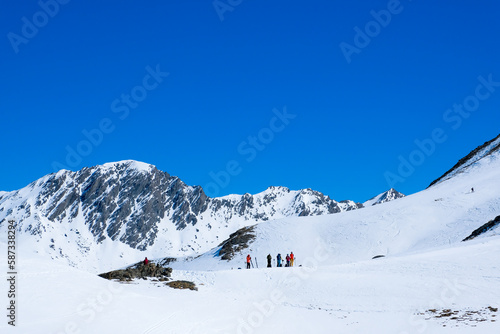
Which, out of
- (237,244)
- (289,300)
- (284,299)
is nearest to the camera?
(289,300)

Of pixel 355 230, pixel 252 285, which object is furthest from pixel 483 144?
pixel 252 285

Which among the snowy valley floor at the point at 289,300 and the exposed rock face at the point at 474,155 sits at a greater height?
the exposed rock face at the point at 474,155

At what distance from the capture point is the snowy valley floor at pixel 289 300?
1593 cm

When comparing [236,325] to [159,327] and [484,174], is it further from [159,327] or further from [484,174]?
[484,174]

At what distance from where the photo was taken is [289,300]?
982 inches

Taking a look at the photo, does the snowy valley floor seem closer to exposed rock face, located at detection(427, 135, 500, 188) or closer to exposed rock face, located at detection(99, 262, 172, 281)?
exposed rock face, located at detection(99, 262, 172, 281)

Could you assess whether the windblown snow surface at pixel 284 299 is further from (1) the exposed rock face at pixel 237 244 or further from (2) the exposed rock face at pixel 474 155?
(2) the exposed rock face at pixel 474 155

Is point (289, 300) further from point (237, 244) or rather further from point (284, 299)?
point (237, 244)

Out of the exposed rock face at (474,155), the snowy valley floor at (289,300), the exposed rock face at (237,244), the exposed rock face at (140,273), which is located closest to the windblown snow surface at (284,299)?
the snowy valley floor at (289,300)

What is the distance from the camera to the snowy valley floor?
15.9 m

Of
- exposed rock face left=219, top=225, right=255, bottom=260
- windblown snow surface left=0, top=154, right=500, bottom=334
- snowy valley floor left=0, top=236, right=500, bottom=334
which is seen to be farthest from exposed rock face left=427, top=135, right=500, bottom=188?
snowy valley floor left=0, top=236, right=500, bottom=334

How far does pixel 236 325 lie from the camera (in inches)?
757

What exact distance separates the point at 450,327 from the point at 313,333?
5.29m

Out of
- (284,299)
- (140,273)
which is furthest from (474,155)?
(140,273)
